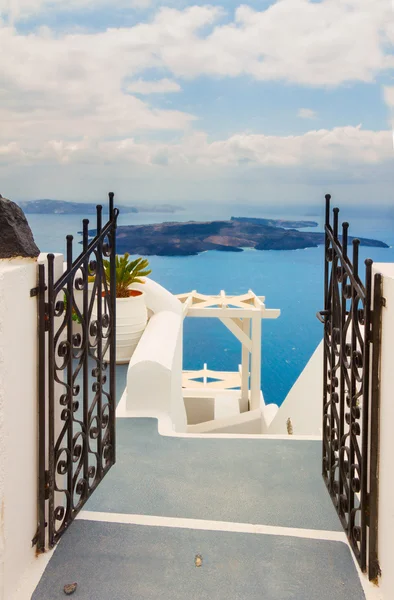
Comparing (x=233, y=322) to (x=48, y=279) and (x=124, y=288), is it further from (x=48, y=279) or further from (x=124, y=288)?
(x=48, y=279)

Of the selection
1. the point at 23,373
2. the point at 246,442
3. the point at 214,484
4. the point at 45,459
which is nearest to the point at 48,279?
the point at 23,373

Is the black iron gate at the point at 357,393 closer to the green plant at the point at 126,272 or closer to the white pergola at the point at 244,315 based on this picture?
the green plant at the point at 126,272

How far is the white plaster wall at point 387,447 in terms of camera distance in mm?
1429

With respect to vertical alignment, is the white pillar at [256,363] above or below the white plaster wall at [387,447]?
below

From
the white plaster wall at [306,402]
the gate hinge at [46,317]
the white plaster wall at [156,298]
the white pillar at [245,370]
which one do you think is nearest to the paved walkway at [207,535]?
the gate hinge at [46,317]

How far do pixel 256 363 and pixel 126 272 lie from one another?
3.11 m

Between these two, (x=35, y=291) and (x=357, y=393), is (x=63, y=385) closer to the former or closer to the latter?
(x=35, y=291)

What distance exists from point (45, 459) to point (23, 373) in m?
0.35

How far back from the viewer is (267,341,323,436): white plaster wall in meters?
4.39

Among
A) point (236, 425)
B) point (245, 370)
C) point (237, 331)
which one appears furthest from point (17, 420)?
Answer: point (245, 370)

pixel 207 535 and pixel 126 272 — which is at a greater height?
pixel 126 272

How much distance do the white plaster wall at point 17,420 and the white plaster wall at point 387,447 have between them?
1.08m

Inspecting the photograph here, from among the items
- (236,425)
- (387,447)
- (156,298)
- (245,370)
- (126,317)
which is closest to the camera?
(387,447)

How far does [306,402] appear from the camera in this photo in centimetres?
485
